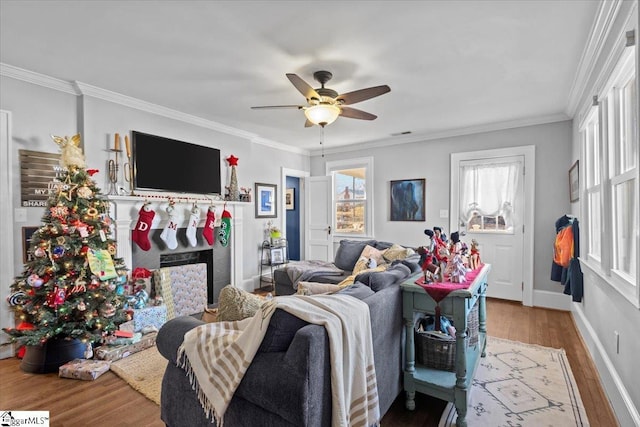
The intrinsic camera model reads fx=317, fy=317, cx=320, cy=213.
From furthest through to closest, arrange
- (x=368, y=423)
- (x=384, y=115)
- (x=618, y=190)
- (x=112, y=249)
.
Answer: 1. (x=384, y=115)
2. (x=112, y=249)
3. (x=618, y=190)
4. (x=368, y=423)

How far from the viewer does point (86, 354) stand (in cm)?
264

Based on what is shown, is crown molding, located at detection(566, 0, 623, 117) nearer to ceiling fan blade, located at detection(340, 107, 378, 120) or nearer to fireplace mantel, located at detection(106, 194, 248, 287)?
ceiling fan blade, located at detection(340, 107, 378, 120)

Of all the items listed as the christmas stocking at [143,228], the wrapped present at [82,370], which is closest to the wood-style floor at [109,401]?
the wrapped present at [82,370]

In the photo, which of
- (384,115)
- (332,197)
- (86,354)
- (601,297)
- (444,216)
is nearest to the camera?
(601,297)

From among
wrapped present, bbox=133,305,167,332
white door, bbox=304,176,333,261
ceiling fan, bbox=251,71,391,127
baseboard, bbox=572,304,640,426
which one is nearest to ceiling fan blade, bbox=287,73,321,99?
ceiling fan, bbox=251,71,391,127

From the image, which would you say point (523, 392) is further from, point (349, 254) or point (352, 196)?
point (352, 196)

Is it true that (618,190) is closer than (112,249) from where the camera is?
Yes

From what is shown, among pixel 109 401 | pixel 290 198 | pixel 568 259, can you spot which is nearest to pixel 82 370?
pixel 109 401

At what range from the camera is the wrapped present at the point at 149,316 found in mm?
3121

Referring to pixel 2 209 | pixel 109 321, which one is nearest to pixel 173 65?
pixel 2 209

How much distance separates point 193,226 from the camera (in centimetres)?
400

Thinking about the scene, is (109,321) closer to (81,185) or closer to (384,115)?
(81,185)

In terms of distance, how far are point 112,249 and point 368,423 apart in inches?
102

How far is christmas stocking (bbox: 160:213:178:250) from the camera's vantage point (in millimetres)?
3713
